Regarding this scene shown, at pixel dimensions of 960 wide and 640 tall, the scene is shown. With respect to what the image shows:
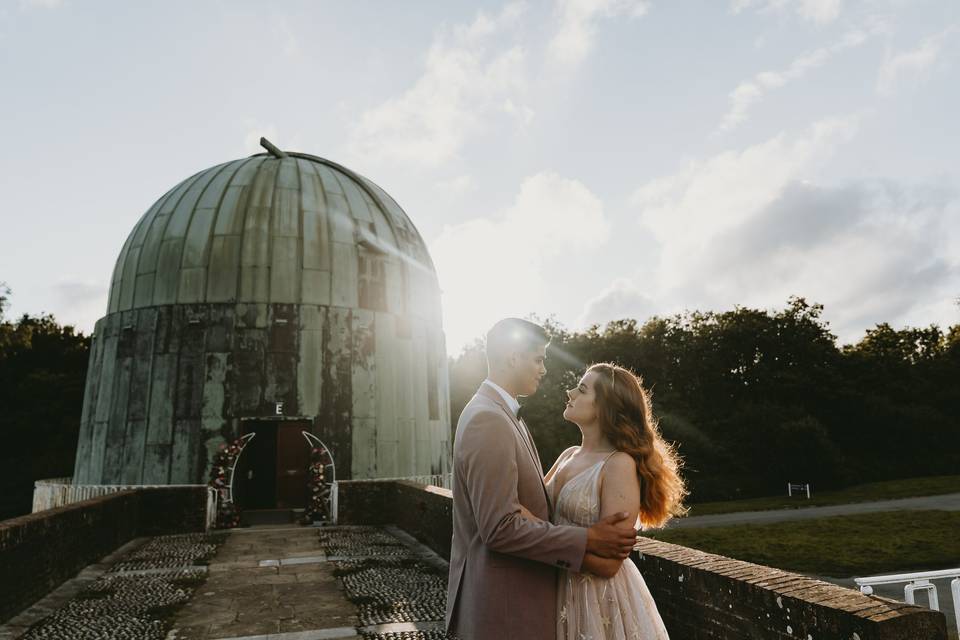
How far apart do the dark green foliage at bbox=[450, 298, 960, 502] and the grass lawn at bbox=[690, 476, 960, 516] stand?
5.79 ft

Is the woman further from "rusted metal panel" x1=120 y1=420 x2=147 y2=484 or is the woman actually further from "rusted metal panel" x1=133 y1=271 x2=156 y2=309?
"rusted metal panel" x1=133 y1=271 x2=156 y2=309

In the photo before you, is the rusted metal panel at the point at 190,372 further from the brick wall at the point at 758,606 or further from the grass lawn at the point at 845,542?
the brick wall at the point at 758,606

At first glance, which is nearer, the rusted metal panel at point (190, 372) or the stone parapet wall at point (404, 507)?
the stone parapet wall at point (404, 507)

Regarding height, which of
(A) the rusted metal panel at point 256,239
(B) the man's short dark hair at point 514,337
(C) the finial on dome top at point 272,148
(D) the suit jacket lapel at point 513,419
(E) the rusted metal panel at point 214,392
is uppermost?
(C) the finial on dome top at point 272,148

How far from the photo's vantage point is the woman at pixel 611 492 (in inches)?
101

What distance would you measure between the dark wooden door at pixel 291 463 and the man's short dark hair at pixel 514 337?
14073 millimetres

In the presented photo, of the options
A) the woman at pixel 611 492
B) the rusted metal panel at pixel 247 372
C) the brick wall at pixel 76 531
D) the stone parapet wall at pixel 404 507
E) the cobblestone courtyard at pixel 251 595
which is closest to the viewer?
the woman at pixel 611 492

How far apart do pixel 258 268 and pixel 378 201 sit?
4938mm

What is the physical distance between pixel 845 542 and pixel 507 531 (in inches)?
611

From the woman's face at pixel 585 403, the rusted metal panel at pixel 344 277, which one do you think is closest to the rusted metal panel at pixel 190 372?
the rusted metal panel at pixel 344 277

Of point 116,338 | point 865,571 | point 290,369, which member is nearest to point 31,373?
point 116,338

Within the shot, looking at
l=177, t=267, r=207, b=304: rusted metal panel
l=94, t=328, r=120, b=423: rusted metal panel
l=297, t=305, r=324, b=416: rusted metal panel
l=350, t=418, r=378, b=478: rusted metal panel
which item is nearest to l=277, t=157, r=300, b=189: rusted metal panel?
l=177, t=267, r=207, b=304: rusted metal panel

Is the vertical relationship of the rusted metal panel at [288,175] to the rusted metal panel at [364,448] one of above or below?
above

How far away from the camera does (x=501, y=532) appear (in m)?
2.36
